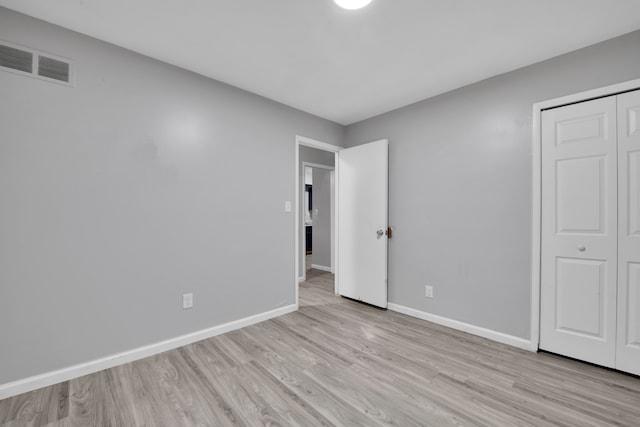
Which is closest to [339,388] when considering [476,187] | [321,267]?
[476,187]

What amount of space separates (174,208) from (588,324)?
3.50 metres

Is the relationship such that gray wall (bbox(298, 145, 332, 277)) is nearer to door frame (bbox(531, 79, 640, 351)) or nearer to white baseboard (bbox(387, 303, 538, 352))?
white baseboard (bbox(387, 303, 538, 352))

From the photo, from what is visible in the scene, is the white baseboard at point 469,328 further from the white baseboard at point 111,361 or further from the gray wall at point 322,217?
the gray wall at point 322,217

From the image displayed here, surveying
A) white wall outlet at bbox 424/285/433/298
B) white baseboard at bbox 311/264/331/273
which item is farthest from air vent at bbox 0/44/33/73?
white baseboard at bbox 311/264/331/273

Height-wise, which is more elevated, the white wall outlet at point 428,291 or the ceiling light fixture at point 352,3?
the ceiling light fixture at point 352,3

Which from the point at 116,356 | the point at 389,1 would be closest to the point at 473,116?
the point at 389,1

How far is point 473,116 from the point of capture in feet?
8.73

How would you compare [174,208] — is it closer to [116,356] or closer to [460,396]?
[116,356]

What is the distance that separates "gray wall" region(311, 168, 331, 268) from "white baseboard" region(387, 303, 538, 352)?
93.6 inches

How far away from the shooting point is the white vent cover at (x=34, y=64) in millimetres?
1716

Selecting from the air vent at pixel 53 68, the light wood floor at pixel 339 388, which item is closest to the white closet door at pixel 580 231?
the light wood floor at pixel 339 388

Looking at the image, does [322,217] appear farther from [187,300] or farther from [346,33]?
[346,33]

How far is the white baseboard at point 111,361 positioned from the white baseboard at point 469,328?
1.70m

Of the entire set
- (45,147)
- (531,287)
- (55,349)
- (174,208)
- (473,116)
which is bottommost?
(55,349)
